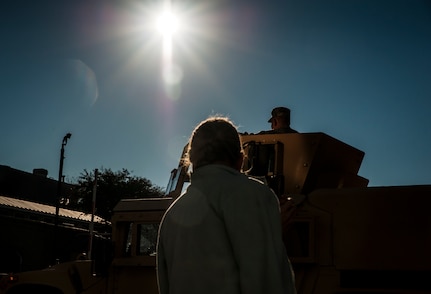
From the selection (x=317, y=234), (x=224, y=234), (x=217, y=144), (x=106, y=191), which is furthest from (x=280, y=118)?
(x=106, y=191)

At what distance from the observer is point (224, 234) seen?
80.7 inches

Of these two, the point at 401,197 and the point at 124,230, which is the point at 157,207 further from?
the point at 401,197

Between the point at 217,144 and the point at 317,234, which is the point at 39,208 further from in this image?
the point at 217,144

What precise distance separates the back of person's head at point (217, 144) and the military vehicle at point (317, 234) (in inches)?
48.0

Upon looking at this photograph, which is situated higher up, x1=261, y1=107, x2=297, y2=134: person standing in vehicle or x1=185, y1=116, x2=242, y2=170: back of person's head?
x1=261, y1=107, x2=297, y2=134: person standing in vehicle

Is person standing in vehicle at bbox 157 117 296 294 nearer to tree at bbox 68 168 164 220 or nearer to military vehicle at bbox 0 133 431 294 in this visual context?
military vehicle at bbox 0 133 431 294

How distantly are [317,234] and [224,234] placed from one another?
2811 mm

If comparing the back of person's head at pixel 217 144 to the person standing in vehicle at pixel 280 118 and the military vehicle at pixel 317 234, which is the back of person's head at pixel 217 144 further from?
the person standing in vehicle at pixel 280 118

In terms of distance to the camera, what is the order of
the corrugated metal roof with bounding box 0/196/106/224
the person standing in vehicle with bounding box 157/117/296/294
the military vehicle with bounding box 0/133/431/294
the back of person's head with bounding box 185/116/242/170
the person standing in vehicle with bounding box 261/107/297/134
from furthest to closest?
the corrugated metal roof with bounding box 0/196/106/224, the person standing in vehicle with bounding box 261/107/297/134, the military vehicle with bounding box 0/133/431/294, the back of person's head with bounding box 185/116/242/170, the person standing in vehicle with bounding box 157/117/296/294

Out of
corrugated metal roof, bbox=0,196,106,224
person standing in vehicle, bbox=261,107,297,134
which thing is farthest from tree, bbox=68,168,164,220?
person standing in vehicle, bbox=261,107,297,134

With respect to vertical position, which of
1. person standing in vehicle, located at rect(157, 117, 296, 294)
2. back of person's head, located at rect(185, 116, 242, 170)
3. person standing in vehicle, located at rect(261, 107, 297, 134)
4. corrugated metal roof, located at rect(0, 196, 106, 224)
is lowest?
person standing in vehicle, located at rect(157, 117, 296, 294)

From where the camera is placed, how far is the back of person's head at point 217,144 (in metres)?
2.28

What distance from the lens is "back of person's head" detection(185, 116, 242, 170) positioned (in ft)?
7.48

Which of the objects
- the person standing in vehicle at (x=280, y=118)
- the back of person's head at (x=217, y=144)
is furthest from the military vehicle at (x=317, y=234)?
the back of person's head at (x=217, y=144)
